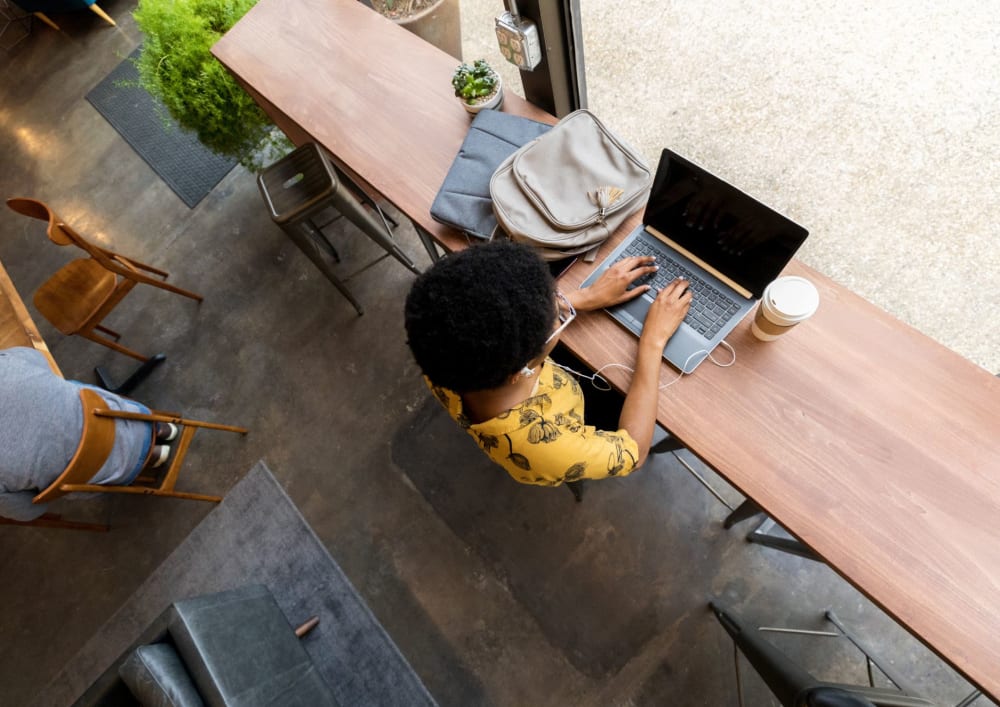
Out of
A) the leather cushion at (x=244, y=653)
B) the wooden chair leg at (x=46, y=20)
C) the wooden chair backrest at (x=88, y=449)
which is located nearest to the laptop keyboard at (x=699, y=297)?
the leather cushion at (x=244, y=653)

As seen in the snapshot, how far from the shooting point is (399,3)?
2412 mm

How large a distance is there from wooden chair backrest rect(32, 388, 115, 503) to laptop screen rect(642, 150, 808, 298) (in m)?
1.75

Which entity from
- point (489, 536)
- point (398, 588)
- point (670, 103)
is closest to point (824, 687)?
point (489, 536)

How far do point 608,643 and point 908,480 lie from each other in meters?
1.17

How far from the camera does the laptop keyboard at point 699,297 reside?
129cm

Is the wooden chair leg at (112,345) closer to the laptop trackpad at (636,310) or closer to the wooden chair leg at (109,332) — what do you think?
Result: the wooden chair leg at (109,332)

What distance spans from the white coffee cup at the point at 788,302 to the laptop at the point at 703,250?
1.4 inches

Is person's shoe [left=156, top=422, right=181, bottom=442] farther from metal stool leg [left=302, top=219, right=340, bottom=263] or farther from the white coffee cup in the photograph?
the white coffee cup

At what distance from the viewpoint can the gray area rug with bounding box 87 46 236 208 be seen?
2.92 metres

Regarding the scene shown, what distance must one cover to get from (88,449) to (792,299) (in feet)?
6.44

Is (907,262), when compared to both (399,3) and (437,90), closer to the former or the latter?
(437,90)

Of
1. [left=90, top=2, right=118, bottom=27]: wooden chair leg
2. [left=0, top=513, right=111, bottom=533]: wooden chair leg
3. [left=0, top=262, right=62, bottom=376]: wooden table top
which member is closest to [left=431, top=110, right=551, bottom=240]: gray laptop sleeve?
[left=0, top=262, right=62, bottom=376]: wooden table top

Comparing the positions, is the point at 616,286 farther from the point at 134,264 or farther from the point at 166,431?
the point at 134,264

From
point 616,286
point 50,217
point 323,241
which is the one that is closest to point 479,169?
point 616,286
